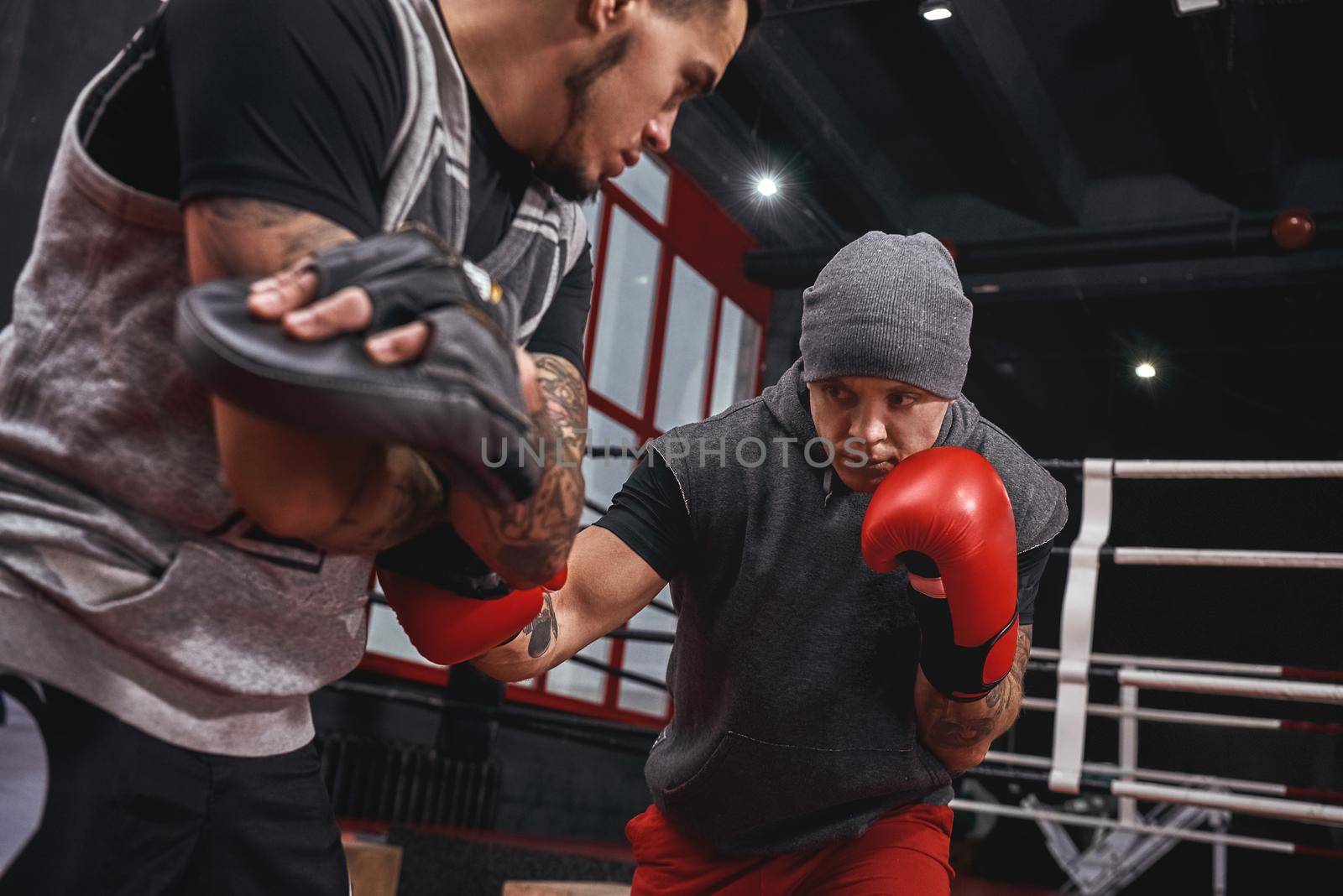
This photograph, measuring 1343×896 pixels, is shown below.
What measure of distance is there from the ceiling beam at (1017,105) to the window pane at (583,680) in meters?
3.58

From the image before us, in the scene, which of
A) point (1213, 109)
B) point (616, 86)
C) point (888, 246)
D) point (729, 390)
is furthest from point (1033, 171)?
point (616, 86)

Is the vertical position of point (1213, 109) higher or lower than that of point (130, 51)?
higher

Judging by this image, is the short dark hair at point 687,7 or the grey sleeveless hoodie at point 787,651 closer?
the short dark hair at point 687,7

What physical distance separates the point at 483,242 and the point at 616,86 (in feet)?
0.58

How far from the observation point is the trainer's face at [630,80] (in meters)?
0.94

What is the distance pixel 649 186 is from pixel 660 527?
566cm

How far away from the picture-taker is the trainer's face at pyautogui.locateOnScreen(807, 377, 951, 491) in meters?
1.68

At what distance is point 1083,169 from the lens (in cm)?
713

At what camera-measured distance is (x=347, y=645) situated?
38.8 inches

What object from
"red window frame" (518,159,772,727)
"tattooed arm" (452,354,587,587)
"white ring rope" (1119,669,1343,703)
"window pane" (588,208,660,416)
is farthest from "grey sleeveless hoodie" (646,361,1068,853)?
"window pane" (588,208,660,416)

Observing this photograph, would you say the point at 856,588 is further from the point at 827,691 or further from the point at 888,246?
the point at 888,246

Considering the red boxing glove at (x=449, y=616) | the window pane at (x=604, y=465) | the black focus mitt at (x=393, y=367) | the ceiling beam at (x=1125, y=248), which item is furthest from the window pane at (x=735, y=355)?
the black focus mitt at (x=393, y=367)

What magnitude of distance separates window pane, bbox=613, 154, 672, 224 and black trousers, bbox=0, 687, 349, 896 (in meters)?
6.09

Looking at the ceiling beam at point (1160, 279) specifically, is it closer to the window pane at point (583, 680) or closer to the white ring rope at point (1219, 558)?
the window pane at point (583, 680)
